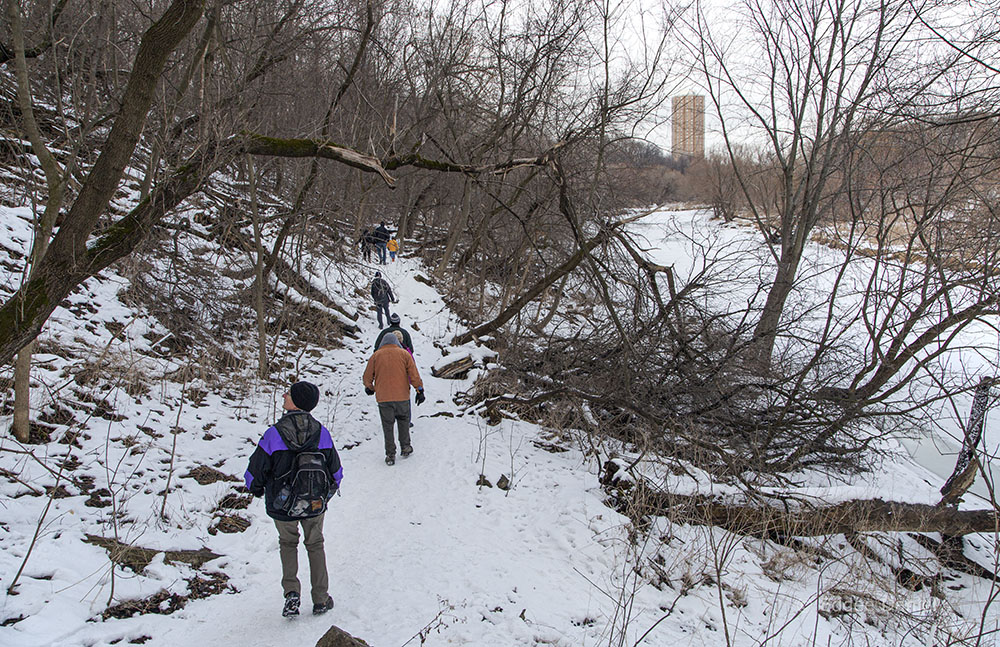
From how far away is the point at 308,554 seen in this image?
3.78 m

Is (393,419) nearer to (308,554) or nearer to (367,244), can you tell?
(308,554)

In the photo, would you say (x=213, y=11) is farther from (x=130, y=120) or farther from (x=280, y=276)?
(x=280, y=276)

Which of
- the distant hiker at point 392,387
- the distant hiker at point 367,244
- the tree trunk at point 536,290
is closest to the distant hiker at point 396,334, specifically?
the distant hiker at point 392,387

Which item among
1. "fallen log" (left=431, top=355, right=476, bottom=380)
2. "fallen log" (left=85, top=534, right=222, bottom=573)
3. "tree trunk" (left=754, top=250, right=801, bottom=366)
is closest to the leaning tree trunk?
"fallen log" (left=85, top=534, right=222, bottom=573)

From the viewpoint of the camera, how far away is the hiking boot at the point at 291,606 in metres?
3.68

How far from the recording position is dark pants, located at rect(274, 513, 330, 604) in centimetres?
371

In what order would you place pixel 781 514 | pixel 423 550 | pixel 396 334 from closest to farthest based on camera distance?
1. pixel 423 550
2. pixel 781 514
3. pixel 396 334

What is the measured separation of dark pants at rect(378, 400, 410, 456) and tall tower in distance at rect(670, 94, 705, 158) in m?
7.51

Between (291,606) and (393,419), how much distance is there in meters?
3.13

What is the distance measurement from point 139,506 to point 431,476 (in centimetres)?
→ 300

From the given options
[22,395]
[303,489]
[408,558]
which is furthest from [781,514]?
[22,395]

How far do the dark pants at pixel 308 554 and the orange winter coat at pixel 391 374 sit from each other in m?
2.91

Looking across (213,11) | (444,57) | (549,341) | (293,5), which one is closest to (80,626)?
(213,11)

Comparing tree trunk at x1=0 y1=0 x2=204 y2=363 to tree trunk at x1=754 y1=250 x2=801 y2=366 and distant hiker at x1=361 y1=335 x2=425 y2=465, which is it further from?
tree trunk at x1=754 y1=250 x2=801 y2=366
